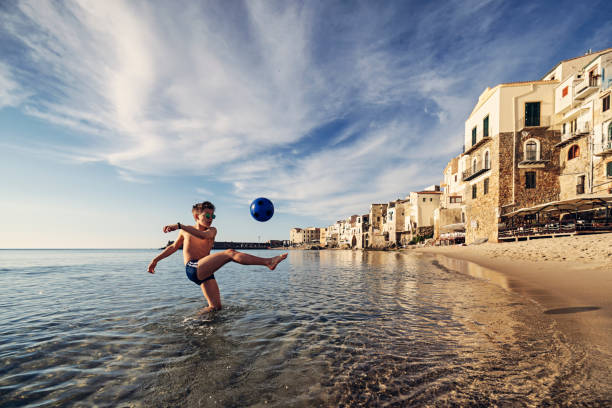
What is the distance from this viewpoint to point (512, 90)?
900 inches

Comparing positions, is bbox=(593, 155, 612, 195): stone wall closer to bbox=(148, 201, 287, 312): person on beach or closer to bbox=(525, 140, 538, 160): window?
bbox=(525, 140, 538, 160): window

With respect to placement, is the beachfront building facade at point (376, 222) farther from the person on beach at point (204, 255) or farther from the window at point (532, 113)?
the person on beach at point (204, 255)

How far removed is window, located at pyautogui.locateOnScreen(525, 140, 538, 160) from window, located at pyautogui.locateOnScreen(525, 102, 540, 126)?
181cm

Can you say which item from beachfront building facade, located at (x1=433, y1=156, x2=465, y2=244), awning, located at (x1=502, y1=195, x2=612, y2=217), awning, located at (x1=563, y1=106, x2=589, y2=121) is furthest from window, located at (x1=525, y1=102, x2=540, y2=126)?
beachfront building facade, located at (x1=433, y1=156, x2=465, y2=244)

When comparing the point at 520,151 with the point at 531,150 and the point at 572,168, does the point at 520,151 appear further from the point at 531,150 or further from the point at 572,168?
the point at 572,168

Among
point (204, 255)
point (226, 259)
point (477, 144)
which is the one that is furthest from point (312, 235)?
point (226, 259)

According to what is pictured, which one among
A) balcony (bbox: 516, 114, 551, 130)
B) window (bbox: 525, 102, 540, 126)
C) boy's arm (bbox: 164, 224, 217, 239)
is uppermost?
window (bbox: 525, 102, 540, 126)

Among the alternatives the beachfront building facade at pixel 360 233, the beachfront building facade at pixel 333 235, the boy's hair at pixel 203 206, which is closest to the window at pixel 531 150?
the boy's hair at pixel 203 206

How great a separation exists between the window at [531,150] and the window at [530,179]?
1.33m

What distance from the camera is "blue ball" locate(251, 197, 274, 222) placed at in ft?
19.5

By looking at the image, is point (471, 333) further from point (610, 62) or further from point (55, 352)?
point (610, 62)

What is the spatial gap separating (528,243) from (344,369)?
20.1 meters

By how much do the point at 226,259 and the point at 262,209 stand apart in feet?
5.42

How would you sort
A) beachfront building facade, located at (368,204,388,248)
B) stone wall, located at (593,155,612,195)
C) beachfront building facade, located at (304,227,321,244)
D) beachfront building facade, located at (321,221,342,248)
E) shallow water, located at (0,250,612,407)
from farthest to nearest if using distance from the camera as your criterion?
beachfront building facade, located at (304,227,321,244), beachfront building facade, located at (321,221,342,248), beachfront building facade, located at (368,204,388,248), stone wall, located at (593,155,612,195), shallow water, located at (0,250,612,407)
